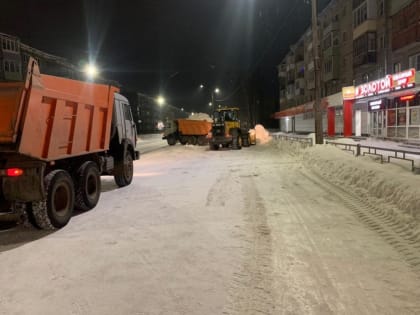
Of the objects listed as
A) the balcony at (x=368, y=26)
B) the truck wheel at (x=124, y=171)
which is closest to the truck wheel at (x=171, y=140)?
the balcony at (x=368, y=26)

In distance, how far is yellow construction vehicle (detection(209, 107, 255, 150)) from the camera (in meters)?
28.1

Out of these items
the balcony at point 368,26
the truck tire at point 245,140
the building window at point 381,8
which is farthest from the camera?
the balcony at point 368,26

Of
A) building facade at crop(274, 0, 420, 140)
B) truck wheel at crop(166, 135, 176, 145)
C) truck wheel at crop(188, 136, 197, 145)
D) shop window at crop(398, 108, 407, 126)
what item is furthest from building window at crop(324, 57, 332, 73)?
truck wheel at crop(166, 135, 176, 145)

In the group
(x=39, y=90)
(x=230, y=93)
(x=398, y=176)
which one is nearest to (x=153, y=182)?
(x=39, y=90)

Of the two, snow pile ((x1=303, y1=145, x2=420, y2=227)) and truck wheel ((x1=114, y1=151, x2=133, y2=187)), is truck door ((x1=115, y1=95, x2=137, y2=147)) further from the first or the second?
snow pile ((x1=303, y1=145, x2=420, y2=227))

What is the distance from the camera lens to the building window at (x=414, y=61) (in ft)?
84.1

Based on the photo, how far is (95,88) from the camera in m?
9.45

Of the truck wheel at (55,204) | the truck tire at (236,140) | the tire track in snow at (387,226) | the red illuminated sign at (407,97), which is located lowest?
the tire track in snow at (387,226)

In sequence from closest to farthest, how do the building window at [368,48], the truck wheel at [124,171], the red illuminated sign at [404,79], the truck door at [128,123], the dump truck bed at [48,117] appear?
the dump truck bed at [48,117]
the truck wheel at [124,171]
the truck door at [128,123]
the red illuminated sign at [404,79]
the building window at [368,48]

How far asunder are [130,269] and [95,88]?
577 cm

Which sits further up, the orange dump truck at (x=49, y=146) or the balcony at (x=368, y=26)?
the balcony at (x=368, y=26)

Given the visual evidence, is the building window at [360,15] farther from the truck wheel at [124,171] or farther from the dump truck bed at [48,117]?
the dump truck bed at [48,117]

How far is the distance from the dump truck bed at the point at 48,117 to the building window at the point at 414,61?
2379 cm

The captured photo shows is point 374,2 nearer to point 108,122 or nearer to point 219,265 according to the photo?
point 108,122
